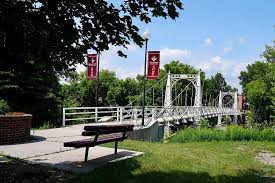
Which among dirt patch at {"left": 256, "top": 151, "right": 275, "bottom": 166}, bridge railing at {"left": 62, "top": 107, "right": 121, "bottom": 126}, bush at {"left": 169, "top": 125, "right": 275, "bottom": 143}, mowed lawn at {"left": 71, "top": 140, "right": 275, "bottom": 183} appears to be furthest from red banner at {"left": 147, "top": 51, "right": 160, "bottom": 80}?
dirt patch at {"left": 256, "top": 151, "right": 275, "bottom": 166}

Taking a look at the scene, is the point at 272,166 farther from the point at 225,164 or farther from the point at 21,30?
the point at 21,30

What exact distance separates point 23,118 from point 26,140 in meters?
0.70

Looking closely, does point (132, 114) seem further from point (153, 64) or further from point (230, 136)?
point (230, 136)

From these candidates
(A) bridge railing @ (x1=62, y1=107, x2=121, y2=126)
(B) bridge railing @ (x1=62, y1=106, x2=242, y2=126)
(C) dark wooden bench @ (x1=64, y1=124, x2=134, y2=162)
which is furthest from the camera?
(B) bridge railing @ (x1=62, y1=106, x2=242, y2=126)

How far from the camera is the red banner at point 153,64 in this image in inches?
875

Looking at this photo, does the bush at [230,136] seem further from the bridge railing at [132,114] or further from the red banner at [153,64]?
the bridge railing at [132,114]

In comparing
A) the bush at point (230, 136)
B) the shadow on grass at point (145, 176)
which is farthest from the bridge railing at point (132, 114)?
the shadow on grass at point (145, 176)

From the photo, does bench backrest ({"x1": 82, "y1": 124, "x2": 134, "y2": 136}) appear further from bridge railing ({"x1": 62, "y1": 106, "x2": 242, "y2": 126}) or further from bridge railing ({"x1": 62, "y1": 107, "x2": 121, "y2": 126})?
bridge railing ({"x1": 62, "y1": 106, "x2": 242, "y2": 126})

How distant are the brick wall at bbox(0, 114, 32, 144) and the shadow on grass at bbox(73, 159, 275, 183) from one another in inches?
167

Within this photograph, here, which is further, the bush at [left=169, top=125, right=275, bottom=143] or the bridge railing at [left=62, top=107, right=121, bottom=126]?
the bridge railing at [left=62, top=107, right=121, bottom=126]

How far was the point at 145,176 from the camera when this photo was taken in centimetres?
770

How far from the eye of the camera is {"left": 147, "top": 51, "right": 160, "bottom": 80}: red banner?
22219 mm

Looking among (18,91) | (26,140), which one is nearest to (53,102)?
(18,91)

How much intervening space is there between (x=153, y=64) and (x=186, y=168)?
13883 mm
